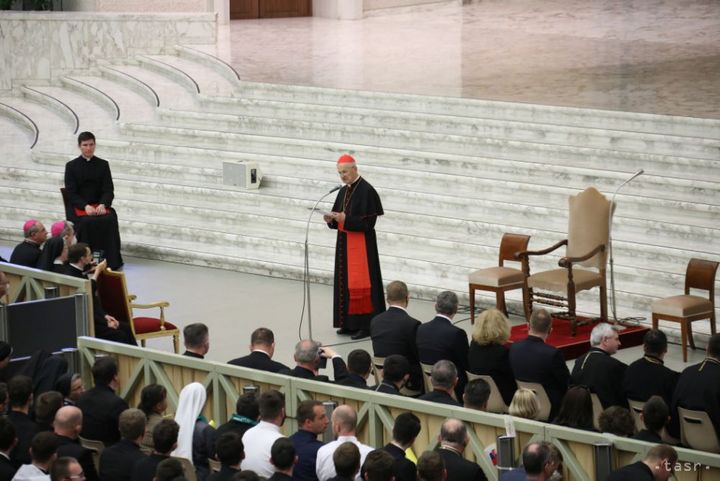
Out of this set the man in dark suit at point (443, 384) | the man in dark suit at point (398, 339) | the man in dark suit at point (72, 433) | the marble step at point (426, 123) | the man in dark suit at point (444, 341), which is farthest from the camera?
the marble step at point (426, 123)

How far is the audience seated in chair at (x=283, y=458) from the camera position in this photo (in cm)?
609

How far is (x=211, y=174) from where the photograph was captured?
14.2 metres

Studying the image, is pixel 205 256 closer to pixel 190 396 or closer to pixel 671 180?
pixel 671 180

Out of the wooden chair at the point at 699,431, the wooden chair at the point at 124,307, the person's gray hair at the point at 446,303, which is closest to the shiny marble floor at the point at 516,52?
the person's gray hair at the point at 446,303

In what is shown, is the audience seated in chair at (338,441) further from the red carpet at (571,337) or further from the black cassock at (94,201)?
the black cassock at (94,201)

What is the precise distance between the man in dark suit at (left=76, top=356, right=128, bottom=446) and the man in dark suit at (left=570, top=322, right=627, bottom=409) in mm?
2636

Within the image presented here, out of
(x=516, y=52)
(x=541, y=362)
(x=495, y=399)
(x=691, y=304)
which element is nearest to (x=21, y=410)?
(x=495, y=399)

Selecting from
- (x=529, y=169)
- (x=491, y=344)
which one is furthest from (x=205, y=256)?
(x=491, y=344)

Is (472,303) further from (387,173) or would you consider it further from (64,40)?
(64,40)

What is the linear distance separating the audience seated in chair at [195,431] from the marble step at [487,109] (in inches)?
263

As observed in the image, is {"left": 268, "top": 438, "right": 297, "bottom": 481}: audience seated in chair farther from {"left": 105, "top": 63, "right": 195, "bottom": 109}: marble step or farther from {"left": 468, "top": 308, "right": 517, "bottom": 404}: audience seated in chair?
{"left": 105, "top": 63, "right": 195, "bottom": 109}: marble step

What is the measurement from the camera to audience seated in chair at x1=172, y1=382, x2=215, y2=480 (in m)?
7.08

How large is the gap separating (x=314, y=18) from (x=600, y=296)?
493 inches

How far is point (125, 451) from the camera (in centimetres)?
661
